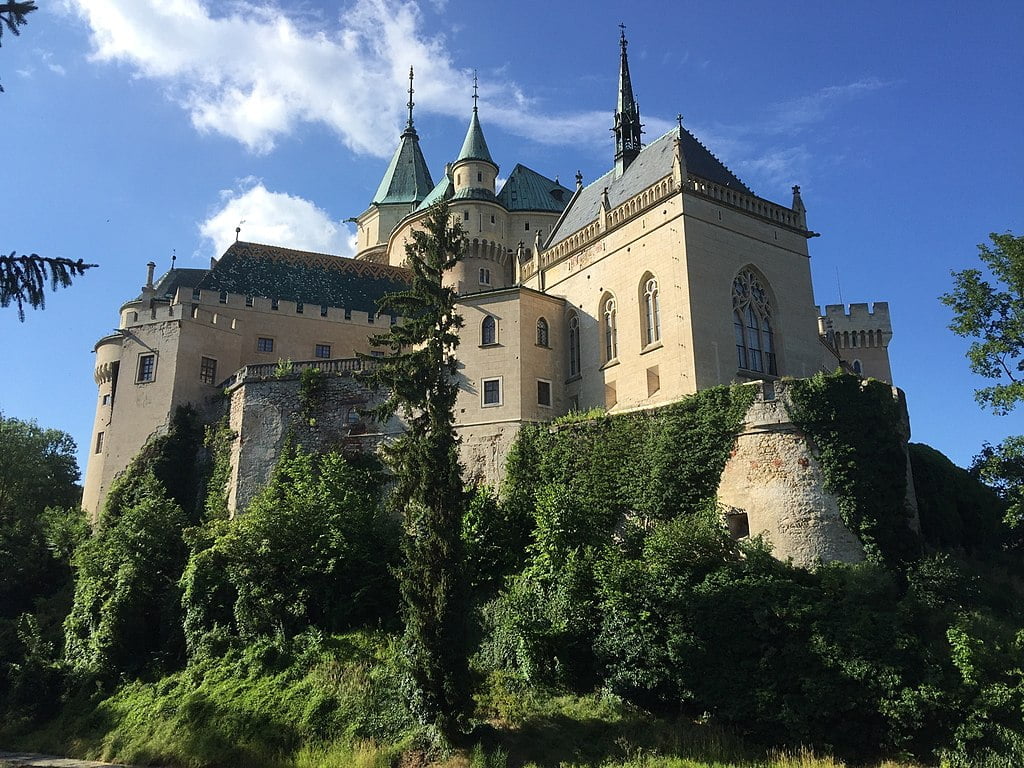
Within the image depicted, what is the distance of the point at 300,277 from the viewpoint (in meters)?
47.1

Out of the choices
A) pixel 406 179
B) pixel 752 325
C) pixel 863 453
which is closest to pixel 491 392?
pixel 752 325

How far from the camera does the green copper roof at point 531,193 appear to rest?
5375 cm

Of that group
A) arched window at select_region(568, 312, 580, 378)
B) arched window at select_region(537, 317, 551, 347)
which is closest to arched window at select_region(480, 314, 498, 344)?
arched window at select_region(537, 317, 551, 347)

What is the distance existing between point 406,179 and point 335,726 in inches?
1975

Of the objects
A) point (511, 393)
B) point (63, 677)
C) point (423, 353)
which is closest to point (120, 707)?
point (63, 677)

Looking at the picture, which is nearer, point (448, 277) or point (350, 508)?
point (350, 508)

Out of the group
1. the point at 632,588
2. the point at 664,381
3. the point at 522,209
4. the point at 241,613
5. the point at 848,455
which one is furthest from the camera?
the point at 522,209

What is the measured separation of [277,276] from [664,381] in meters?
23.7

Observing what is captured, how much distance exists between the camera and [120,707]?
27.6 meters

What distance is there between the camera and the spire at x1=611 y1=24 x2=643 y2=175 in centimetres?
4453

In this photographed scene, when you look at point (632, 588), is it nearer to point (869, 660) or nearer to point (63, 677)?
point (869, 660)

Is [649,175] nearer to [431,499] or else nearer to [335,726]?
[431,499]

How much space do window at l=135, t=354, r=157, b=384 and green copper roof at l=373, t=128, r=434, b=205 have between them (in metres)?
28.1

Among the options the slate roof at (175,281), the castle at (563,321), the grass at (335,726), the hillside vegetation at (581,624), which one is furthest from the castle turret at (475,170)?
the grass at (335,726)
